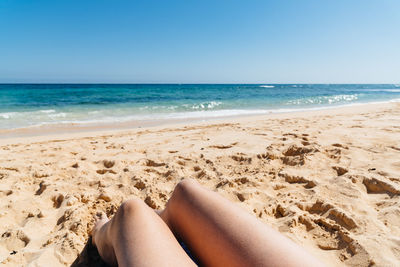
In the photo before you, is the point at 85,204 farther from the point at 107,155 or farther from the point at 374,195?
the point at 374,195

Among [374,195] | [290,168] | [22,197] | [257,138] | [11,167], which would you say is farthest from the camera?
[257,138]

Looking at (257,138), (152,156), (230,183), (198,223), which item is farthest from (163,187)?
(257,138)

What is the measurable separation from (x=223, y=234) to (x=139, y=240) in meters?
0.42

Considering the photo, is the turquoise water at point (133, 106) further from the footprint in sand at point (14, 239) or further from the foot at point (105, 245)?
the foot at point (105, 245)

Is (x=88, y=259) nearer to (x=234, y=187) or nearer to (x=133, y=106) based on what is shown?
(x=234, y=187)

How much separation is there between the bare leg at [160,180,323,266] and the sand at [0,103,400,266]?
2.24ft

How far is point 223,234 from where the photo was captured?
3.92 feet

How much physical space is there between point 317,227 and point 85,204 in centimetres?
205

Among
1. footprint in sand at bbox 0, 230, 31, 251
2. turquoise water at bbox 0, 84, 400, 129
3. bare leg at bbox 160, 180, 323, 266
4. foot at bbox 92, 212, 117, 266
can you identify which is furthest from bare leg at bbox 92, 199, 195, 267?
turquoise water at bbox 0, 84, 400, 129

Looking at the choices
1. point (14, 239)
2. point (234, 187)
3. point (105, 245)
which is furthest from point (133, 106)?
point (105, 245)

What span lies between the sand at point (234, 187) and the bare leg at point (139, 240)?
0.51 meters

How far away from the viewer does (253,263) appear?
1.02 m

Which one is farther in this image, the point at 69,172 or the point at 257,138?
the point at 257,138

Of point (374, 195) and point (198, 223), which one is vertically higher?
point (198, 223)
